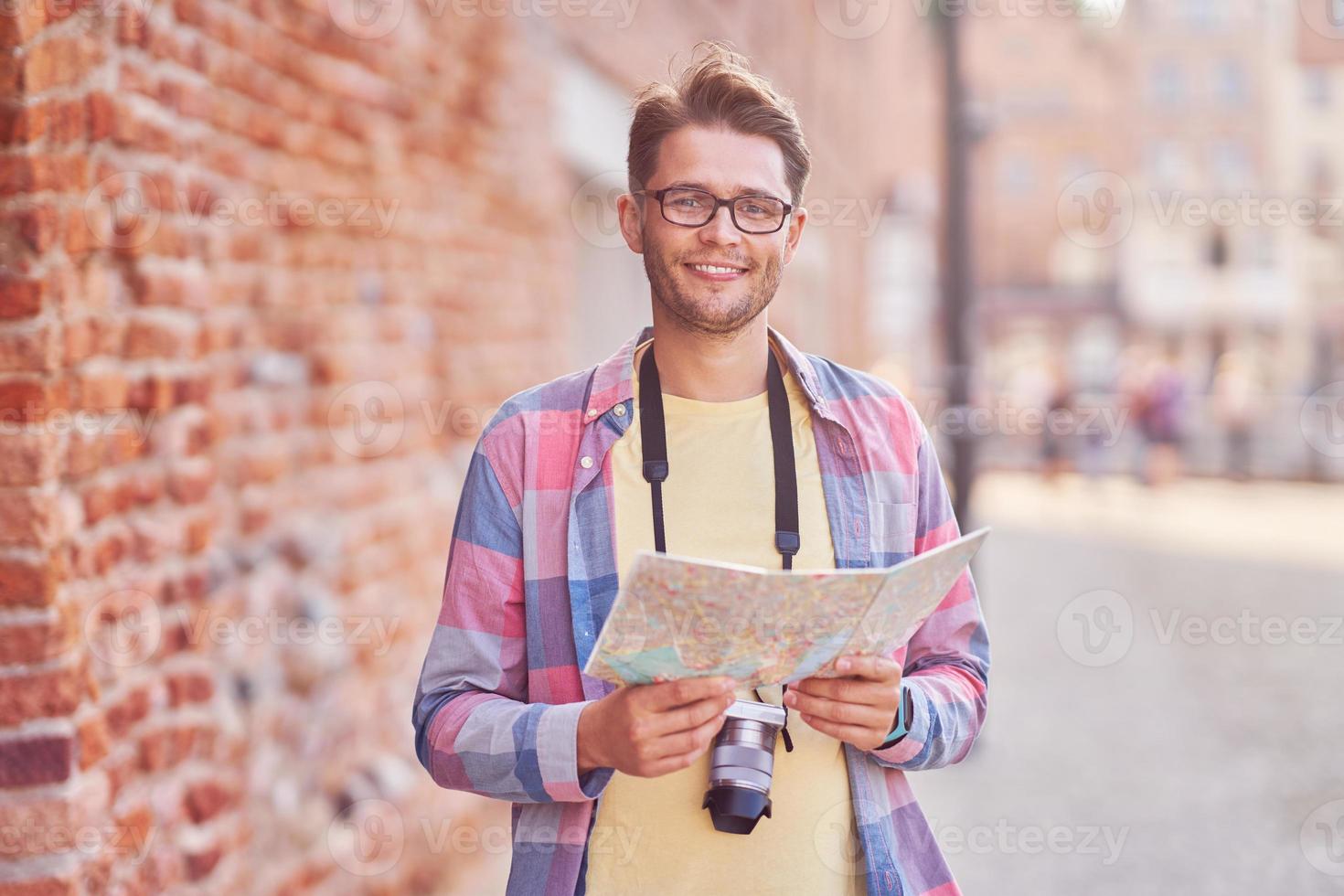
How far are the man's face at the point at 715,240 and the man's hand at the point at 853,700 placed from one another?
583 millimetres

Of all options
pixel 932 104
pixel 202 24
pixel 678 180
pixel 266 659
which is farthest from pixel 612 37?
pixel 932 104

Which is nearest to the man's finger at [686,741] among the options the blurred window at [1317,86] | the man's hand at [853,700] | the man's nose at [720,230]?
the man's hand at [853,700]

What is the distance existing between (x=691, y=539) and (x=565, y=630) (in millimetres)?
235

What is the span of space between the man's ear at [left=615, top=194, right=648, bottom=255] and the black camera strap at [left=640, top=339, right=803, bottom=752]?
21 centimetres

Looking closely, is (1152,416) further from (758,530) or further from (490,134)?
(758,530)

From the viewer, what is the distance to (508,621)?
1910 mm

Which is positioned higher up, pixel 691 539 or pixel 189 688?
pixel 691 539

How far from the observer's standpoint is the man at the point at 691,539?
6.09 feet

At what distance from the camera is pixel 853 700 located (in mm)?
1703

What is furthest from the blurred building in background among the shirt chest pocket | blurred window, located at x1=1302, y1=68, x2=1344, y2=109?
blurred window, located at x1=1302, y1=68, x2=1344, y2=109

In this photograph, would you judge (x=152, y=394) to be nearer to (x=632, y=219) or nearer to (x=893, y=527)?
(x=632, y=219)

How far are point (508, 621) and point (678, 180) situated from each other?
2.40ft

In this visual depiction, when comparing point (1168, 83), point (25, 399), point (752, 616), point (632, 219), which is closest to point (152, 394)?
point (25, 399)

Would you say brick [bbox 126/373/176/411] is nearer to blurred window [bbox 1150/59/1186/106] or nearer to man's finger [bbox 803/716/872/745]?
man's finger [bbox 803/716/872/745]
